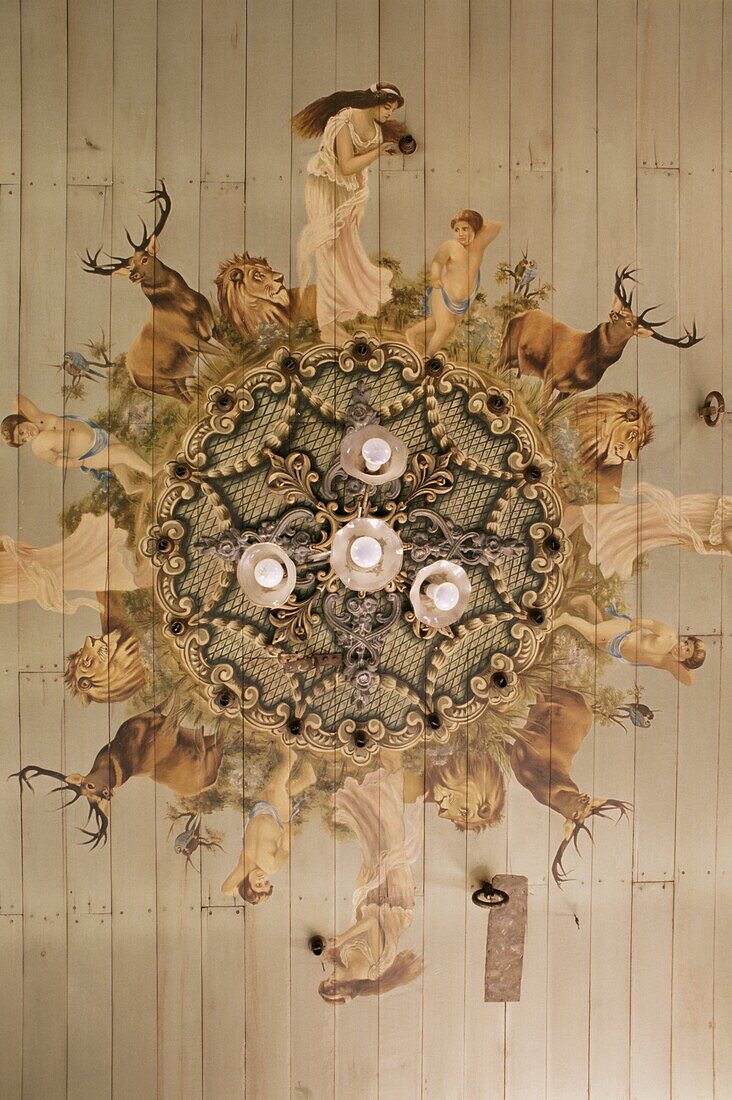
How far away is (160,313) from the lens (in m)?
2.78

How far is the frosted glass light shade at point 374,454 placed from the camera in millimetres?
2230

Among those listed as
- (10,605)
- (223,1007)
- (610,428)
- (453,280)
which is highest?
(453,280)

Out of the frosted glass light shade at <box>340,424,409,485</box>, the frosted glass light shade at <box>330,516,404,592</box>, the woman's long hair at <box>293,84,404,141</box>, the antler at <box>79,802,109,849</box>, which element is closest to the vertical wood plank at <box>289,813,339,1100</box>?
the antler at <box>79,802,109,849</box>

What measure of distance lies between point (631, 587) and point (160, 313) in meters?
2.29

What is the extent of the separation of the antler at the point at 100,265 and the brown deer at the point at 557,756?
2.51 metres

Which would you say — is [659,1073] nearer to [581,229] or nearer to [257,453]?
[257,453]

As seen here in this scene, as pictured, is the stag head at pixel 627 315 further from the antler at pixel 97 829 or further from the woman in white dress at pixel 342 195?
the antler at pixel 97 829

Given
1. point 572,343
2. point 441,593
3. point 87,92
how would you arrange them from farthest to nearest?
point 572,343
point 87,92
point 441,593

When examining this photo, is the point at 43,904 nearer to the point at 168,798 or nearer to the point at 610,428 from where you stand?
the point at 168,798

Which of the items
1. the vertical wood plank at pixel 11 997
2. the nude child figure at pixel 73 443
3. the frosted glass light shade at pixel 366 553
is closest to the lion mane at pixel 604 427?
the frosted glass light shade at pixel 366 553

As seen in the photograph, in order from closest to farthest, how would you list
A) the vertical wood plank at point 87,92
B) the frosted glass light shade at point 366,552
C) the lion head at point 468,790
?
the frosted glass light shade at point 366,552 → the vertical wood plank at point 87,92 → the lion head at point 468,790

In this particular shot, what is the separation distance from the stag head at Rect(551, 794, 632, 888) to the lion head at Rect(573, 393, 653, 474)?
4.64ft

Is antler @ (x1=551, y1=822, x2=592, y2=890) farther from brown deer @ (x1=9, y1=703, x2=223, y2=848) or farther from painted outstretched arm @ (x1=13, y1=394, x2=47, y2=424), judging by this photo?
painted outstretched arm @ (x1=13, y1=394, x2=47, y2=424)

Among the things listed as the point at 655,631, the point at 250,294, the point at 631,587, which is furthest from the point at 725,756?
the point at 250,294
